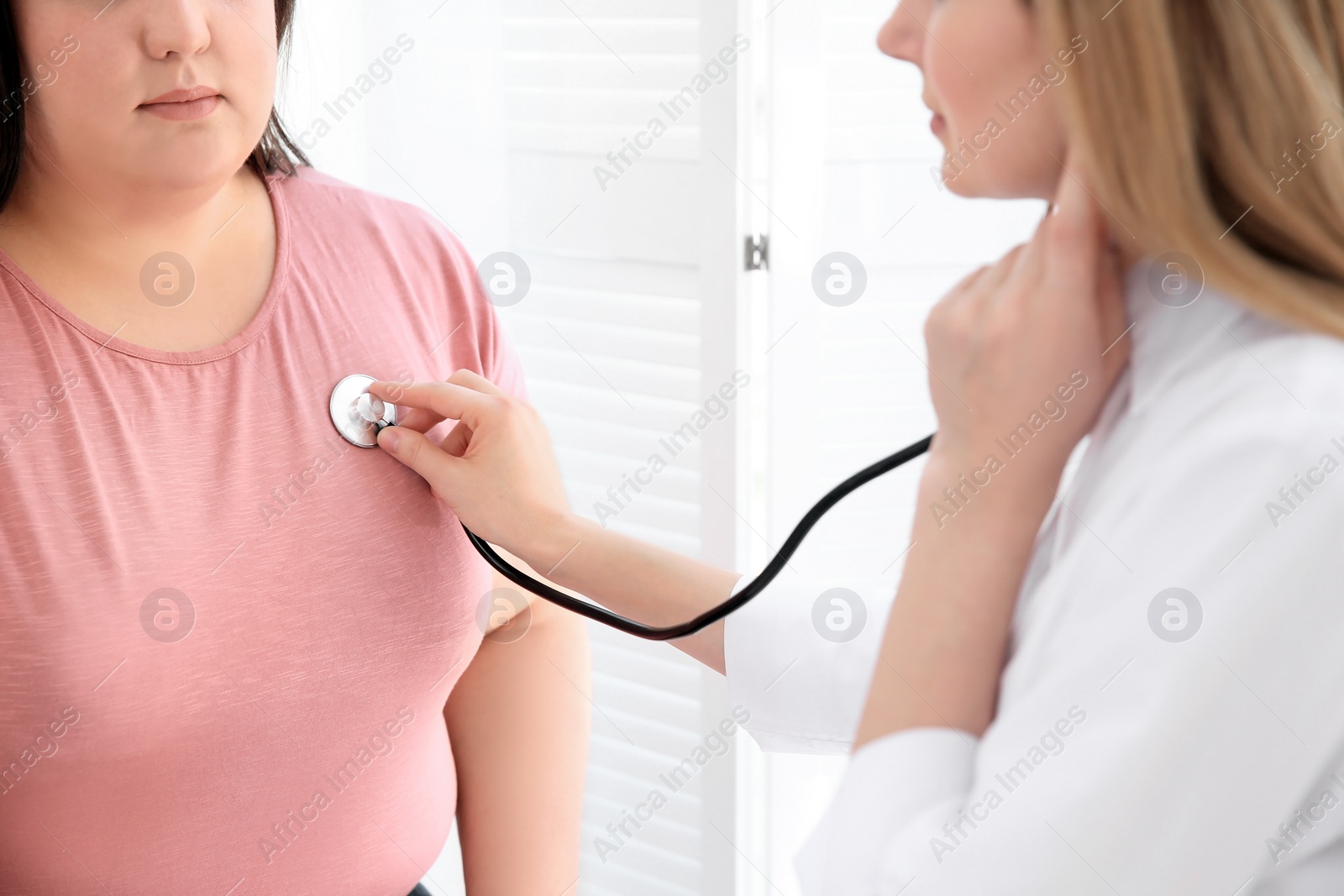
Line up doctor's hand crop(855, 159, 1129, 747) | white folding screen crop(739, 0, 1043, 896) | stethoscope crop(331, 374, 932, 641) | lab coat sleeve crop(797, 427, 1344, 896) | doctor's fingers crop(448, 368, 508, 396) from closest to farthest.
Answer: lab coat sleeve crop(797, 427, 1344, 896) < doctor's hand crop(855, 159, 1129, 747) < stethoscope crop(331, 374, 932, 641) < doctor's fingers crop(448, 368, 508, 396) < white folding screen crop(739, 0, 1043, 896)

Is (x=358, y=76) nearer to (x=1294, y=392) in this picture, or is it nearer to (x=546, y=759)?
(x=546, y=759)

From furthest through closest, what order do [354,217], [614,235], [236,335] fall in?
[614,235] → [354,217] → [236,335]

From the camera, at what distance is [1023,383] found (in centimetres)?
65

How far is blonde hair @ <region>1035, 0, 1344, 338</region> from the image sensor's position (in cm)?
59

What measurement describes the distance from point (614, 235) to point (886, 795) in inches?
41.1

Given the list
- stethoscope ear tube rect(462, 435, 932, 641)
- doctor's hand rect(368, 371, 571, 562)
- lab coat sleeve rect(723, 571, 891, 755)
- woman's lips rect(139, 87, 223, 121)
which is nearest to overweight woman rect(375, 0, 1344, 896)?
stethoscope ear tube rect(462, 435, 932, 641)

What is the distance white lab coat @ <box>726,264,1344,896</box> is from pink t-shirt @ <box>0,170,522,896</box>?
514 mm

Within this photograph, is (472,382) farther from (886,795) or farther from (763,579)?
(886,795)

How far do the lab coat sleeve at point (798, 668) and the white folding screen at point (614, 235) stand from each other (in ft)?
1.57

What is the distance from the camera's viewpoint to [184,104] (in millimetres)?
882

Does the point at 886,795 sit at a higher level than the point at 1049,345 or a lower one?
lower

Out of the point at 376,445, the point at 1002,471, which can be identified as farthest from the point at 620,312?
the point at 1002,471

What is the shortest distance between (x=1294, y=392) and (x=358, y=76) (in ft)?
4.49

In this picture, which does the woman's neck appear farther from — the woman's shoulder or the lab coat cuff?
the lab coat cuff
